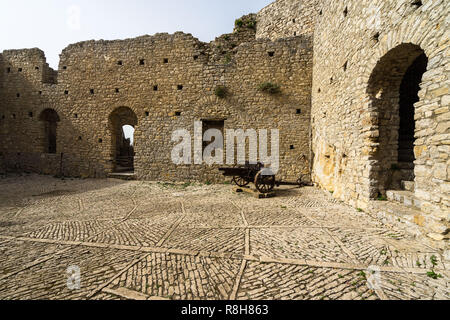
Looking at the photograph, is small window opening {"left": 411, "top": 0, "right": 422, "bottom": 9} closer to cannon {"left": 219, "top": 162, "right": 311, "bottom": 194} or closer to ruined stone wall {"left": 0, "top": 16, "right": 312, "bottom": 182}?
cannon {"left": 219, "top": 162, "right": 311, "bottom": 194}

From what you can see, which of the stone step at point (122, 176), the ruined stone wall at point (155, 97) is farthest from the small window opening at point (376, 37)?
the stone step at point (122, 176)

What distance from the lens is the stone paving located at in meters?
2.06

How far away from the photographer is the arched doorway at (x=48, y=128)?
36.0 feet

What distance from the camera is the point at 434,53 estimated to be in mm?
2941

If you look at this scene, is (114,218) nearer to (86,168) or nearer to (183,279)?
(183,279)

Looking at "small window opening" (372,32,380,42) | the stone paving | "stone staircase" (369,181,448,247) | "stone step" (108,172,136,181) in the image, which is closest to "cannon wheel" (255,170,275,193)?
the stone paving

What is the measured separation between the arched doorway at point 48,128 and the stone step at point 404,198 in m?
15.3

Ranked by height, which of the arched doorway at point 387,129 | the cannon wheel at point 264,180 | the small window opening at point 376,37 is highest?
the small window opening at point 376,37

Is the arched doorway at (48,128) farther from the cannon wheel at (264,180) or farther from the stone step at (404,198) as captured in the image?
the stone step at (404,198)

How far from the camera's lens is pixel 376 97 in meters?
4.51

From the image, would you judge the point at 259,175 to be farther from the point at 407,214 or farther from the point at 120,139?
the point at 120,139

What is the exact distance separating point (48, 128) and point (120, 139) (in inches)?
147

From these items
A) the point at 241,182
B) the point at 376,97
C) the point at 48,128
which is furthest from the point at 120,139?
the point at 376,97

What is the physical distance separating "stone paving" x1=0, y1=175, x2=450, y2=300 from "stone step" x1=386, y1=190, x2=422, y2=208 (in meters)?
0.64
